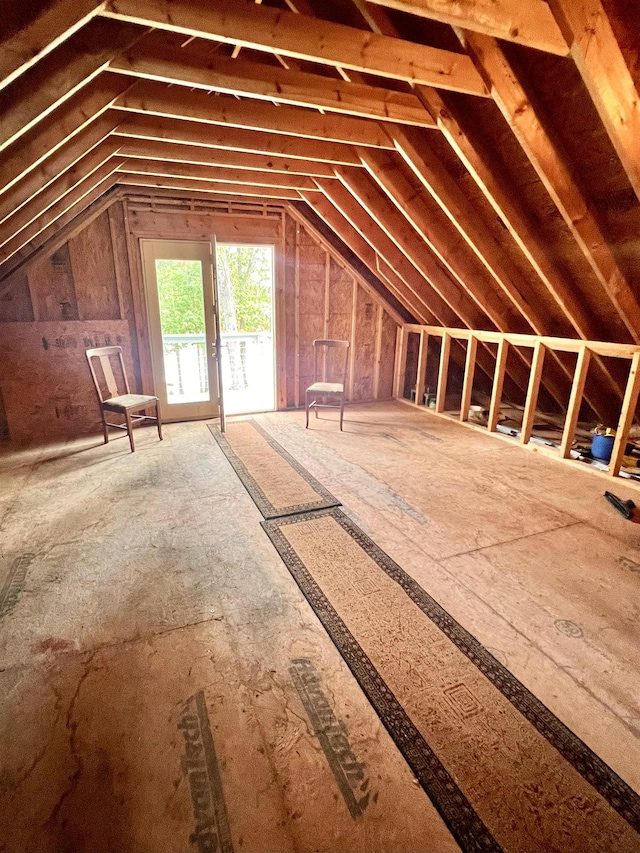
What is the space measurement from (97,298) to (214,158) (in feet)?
6.92

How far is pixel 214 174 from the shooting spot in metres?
3.88

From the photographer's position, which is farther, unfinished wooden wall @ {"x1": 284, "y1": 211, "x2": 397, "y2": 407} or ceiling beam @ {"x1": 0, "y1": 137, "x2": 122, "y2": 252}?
unfinished wooden wall @ {"x1": 284, "y1": 211, "x2": 397, "y2": 407}

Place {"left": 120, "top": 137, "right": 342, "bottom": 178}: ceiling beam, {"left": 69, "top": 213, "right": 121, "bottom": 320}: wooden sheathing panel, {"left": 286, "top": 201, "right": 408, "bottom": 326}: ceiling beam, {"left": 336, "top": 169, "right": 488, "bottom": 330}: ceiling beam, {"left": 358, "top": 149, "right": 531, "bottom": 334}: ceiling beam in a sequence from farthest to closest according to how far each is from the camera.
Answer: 1. {"left": 286, "top": 201, "right": 408, "bottom": 326}: ceiling beam
2. {"left": 69, "top": 213, "right": 121, "bottom": 320}: wooden sheathing panel
3. {"left": 336, "top": 169, "right": 488, "bottom": 330}: ceiling beam
4. {"left": 358, "top": 149, "right": 531, "bottom": 334}: ceiling beam
5. {"left": 120, "top": 137, "right": 342, "bottom": 178}: ceiling beam

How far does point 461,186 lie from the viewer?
3.20 m

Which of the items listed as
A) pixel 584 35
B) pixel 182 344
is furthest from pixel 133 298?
pixel 584 35

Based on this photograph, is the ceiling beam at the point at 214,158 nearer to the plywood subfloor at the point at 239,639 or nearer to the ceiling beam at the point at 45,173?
the ceiling beam at the point at 45,173

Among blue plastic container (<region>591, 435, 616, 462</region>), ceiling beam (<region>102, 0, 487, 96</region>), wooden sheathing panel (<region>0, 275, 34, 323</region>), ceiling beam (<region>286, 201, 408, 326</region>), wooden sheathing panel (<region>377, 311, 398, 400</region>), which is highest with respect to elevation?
ceiling beam (<region>102, 0, 487, 96</region>)

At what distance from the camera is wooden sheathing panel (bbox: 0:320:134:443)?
4.26 metres

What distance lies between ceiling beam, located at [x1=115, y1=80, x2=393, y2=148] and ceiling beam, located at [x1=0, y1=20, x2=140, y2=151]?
1.76ft

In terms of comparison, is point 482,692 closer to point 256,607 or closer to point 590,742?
point 590,742

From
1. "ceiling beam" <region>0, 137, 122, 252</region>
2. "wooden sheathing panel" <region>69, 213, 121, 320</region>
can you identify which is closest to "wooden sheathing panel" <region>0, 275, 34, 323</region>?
"wooden sheathing panel" <region>69, 213, 121, 320</region>

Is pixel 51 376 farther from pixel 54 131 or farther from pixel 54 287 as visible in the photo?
pixel 54 131

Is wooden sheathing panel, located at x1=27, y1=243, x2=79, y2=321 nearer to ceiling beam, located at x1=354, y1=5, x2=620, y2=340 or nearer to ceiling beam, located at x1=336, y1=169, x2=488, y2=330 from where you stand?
ceiling beam, located at x1=336, y1=169, x2=488, y2=330

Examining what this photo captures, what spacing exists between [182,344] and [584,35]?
5.23m
